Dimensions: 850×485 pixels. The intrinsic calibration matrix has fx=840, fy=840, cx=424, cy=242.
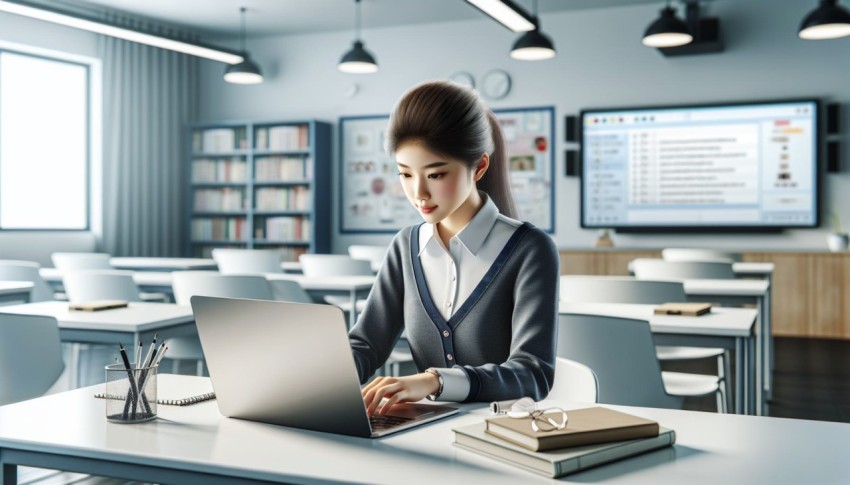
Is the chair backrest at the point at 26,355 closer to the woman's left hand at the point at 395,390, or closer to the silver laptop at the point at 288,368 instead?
the silver laptop at the point at 288,368

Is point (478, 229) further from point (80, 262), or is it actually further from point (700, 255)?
point (80, 262)

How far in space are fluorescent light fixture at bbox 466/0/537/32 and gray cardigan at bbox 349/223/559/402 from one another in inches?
135

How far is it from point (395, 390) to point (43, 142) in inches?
283

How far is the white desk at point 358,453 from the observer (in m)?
0.95

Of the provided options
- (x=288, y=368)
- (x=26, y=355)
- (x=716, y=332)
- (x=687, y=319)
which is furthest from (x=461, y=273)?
(x=26, y=355)

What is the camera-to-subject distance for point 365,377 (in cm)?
152

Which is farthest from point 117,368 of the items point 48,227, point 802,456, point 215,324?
point 48,227

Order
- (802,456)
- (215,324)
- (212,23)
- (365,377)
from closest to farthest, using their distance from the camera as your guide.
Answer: (802,456)
(215,324)
(365,377)
(212,23)

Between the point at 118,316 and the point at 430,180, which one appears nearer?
the point at 430,180

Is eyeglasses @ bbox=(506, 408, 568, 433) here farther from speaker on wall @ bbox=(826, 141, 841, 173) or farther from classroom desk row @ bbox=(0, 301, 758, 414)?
speaker on wall @ bbox=(826, 141, 841, 173)

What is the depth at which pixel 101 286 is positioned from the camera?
3.84m

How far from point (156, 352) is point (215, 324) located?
0.18 meters

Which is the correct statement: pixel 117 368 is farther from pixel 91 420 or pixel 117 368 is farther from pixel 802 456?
pixel 802 456

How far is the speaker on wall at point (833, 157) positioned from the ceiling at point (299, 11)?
1845 millimetres
